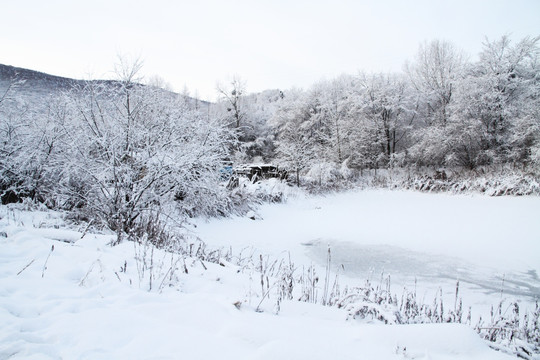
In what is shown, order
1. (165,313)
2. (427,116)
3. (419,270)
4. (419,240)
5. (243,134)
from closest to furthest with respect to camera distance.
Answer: (165,313), (419,270), (419,240), (243,134), (427,116)

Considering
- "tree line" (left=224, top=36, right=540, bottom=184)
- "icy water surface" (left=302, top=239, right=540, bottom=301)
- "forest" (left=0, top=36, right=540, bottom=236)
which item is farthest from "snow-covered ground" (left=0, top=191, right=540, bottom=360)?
"tree line" (left=224, top=36, right=540, bottom=184)

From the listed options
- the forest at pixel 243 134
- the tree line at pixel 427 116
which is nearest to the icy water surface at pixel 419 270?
the forest at pixel 243 134

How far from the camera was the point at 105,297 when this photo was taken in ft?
6.93

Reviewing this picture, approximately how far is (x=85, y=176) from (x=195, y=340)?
5548 millimetres

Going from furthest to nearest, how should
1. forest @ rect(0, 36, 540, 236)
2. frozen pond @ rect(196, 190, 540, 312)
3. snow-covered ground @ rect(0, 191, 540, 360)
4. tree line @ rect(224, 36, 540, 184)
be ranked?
1. tree line @ rect(224, 36, 540, 184)
2. forest @ rect(0, 36, 540, 236)
3. frozen pond @ rect(196, 190, 540, 312)
4. snow-covered ground @ rect(0, 191, 540, 360)

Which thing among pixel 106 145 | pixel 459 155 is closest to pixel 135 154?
pixel 106 145

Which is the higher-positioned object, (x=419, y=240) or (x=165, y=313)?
(x=165, y=313)

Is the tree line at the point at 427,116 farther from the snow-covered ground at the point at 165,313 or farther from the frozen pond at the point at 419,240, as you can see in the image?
the snow-covered ground at the point at 165,313

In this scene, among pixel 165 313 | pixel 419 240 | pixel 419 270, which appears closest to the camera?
pixel 165 313

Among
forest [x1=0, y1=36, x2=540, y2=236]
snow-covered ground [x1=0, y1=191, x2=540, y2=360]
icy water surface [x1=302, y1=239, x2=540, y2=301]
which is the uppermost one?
forest [x1=0, y1=36, x2=540, y2=236]

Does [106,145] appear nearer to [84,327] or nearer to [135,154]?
[135,154]

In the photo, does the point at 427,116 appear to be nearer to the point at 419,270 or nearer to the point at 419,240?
the point at 419,240

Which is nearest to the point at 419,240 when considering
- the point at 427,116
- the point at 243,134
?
the point at 243,134

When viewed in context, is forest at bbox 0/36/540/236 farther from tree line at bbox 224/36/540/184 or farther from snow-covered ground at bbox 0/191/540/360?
snow-covered ground at bbox 0/191/540/360
